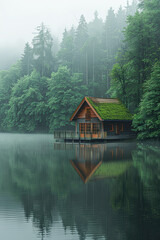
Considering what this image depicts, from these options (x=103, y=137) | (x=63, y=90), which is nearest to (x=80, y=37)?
(x=63, y=90)

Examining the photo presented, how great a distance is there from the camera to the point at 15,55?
154875 millimetres

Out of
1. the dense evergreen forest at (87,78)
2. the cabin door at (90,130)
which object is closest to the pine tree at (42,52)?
the dense evergreen forest at (87,78)

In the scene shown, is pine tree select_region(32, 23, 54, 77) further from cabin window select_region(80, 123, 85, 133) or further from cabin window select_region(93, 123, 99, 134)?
cabin window select_region(93, 123, 99, 134)

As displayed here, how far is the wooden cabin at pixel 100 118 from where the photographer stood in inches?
1613

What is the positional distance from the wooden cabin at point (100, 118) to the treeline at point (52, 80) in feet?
73.1

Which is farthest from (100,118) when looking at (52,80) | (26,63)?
(26,63)

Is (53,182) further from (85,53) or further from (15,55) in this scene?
(15,55)

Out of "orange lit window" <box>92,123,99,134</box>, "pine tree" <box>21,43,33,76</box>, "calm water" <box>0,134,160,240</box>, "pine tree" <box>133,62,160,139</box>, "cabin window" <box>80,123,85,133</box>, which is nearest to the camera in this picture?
"calm water" <box>0,134,160,240</box>

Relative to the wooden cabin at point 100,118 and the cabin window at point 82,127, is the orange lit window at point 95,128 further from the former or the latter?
the cabin window at point 82,127

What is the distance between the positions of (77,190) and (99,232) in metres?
4.26

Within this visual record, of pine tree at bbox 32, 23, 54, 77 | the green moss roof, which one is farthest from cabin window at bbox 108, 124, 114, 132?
pine tree at bbox 32, 23, 54, 77

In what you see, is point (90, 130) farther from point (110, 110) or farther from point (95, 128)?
point (110, 110)

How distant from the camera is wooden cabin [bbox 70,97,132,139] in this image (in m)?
41.0

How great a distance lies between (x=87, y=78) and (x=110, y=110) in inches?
1536
